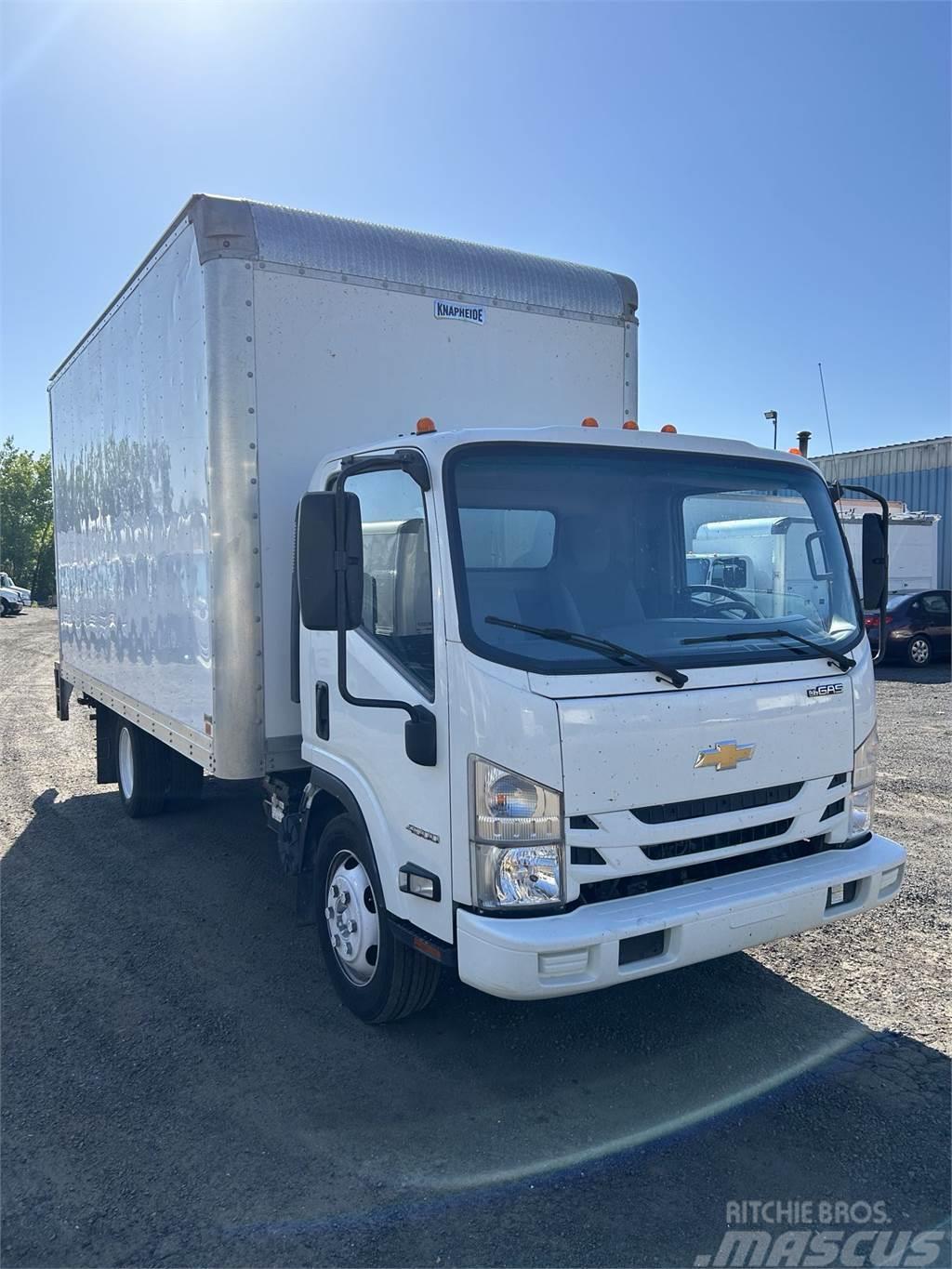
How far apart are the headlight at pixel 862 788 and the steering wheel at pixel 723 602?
28.0 inches

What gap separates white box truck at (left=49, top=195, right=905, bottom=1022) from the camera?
3.35 m

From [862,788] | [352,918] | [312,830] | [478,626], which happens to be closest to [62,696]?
[312,830]

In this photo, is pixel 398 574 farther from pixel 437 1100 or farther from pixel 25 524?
pixel 25 524

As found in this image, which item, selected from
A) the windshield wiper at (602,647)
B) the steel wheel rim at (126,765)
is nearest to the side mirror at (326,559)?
the windshield wiper at (602,647)

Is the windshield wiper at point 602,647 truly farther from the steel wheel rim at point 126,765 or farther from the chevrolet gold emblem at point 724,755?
the steel wheel rim at point 126,765

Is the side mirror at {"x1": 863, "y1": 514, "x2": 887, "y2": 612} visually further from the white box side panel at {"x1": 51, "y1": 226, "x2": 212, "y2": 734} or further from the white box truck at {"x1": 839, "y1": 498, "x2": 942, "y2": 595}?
the white box truck at {"x1": 839, "y1": 498, "x2": 942, "y2": 595}

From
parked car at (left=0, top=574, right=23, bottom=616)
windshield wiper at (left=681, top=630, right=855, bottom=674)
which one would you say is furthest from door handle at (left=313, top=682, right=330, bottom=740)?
parked car at (left=0, top=574, right=23, bottom=616)

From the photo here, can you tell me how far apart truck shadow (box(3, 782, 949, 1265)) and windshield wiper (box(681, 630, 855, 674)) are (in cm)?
157

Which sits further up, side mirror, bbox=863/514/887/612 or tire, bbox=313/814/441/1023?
side mirror, bbox=863/514/887/612

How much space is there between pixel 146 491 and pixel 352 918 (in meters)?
2.96

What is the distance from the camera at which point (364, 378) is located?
16.1 feet

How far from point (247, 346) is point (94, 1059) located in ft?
10.4

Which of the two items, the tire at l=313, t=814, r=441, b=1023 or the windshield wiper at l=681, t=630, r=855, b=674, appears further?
the tire at l=313, t=814, r=441, b=1023

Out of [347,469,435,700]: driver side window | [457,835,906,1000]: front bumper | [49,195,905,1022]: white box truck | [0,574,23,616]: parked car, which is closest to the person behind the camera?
[457,835,906,1000]: front bumper
